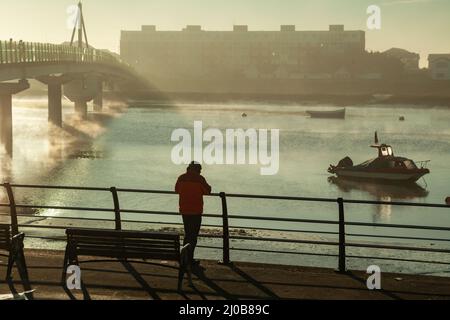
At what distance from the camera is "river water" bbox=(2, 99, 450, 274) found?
110 ft

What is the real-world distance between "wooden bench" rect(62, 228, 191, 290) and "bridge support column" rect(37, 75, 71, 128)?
242ft

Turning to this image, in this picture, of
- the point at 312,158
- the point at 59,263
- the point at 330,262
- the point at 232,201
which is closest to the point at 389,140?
the point at 312,158

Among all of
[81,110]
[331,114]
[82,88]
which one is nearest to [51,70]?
[82,88]

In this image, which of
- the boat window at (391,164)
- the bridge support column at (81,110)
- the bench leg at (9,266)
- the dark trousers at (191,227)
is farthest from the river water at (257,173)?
the bench leg at (9,266)

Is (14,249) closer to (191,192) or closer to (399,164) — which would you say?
(191,192)

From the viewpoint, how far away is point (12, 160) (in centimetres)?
6844

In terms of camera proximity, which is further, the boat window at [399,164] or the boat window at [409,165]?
the boat window at [409,165]

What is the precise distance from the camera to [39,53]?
63.6 metres

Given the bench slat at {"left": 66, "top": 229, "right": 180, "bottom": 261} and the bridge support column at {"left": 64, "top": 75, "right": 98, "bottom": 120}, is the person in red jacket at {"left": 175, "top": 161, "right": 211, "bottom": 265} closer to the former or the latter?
the bench slat at {"left": 66, "top": 229, "right": 180, "bottom": 261}

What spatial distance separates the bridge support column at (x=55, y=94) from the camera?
282 feet

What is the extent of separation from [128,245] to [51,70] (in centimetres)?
6161

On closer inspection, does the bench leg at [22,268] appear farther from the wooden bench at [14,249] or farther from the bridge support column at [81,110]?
the bridge support column at [81,110]

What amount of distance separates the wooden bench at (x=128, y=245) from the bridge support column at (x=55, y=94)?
73.9m
